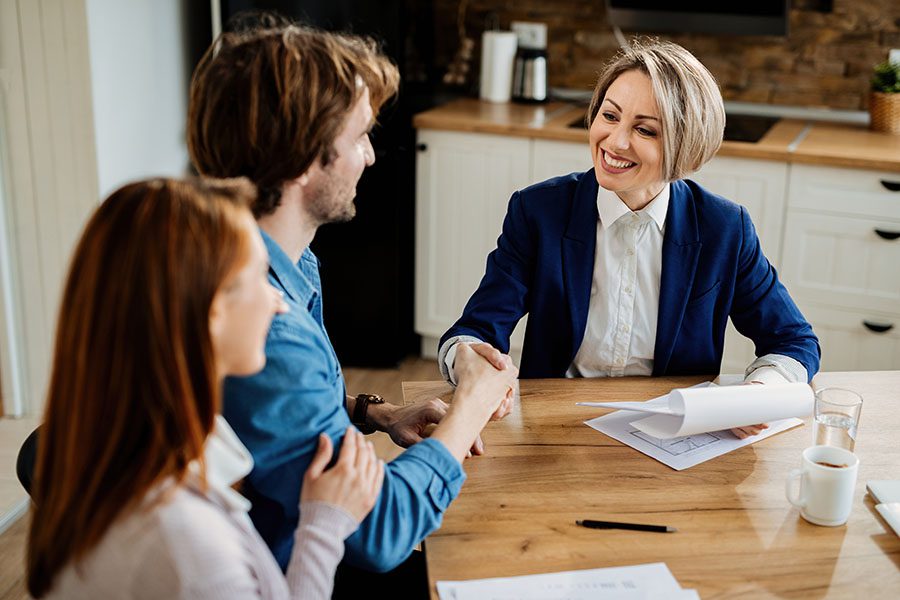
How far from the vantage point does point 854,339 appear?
322 centimetres

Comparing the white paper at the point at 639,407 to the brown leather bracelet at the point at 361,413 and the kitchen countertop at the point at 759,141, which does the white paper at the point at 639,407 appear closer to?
the brown leather bracelet at the point at 361,413

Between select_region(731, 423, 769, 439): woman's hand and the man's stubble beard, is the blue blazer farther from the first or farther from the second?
the man's stubble beard

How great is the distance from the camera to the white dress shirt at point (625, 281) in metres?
1.99

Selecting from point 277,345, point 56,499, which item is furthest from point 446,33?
point 56,499

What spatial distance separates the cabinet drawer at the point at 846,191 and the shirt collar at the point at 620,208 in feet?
4.19

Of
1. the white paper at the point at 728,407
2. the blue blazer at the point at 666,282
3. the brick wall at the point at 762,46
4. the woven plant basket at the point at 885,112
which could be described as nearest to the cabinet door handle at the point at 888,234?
the woven plant basket at the point at 885,112

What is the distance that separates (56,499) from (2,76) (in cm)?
226

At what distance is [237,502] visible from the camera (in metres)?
1.06

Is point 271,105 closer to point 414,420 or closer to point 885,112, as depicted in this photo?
point 414,420

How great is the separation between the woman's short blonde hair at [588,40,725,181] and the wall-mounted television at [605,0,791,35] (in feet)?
5.49

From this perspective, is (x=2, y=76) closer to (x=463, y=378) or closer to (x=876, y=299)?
(x=463, y=378)

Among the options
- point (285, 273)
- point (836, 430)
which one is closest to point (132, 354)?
point (285, 273)

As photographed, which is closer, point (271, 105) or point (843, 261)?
point (271, 105)

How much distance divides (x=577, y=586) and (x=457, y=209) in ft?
7.88
